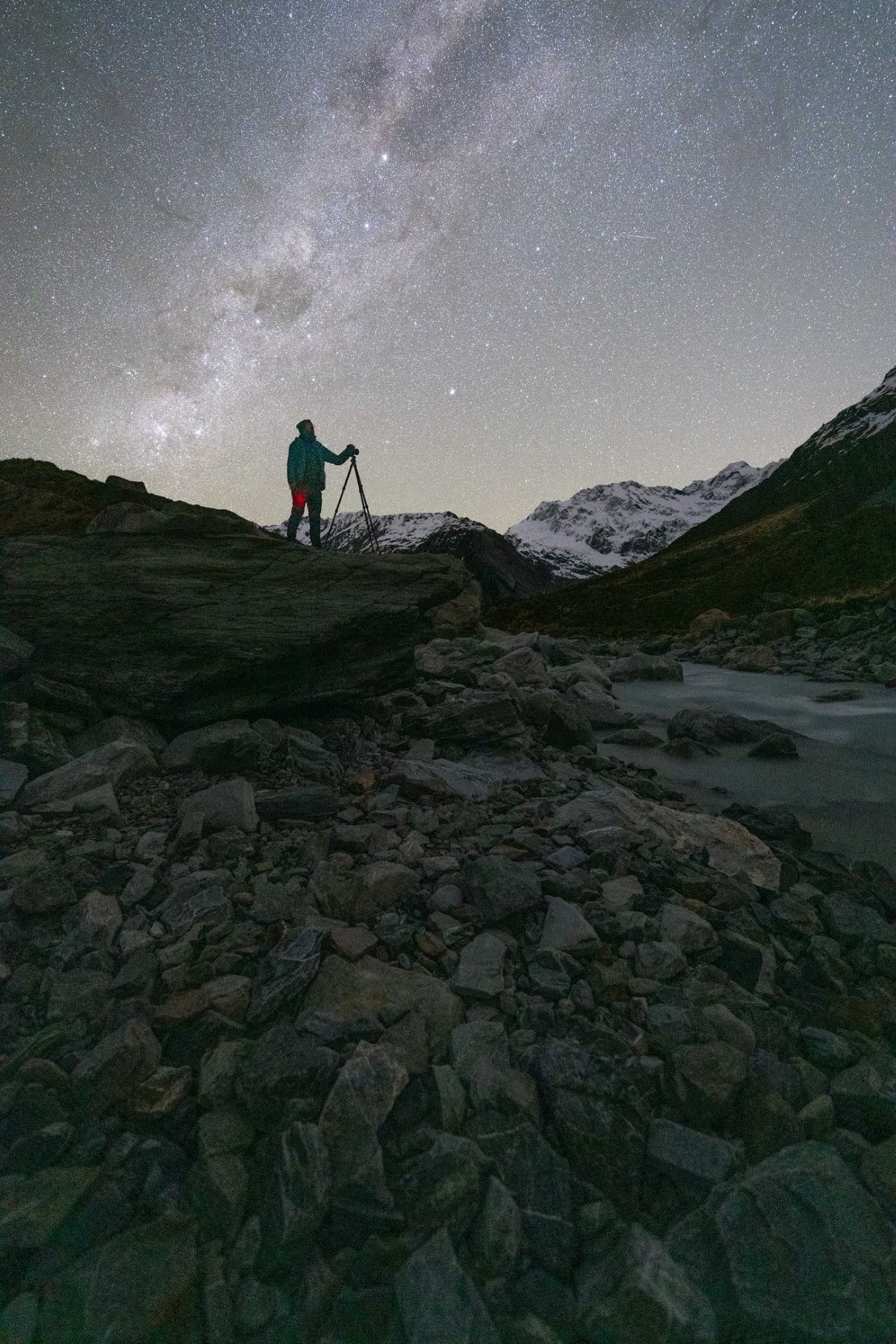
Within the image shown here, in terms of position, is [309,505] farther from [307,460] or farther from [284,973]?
[284,973]

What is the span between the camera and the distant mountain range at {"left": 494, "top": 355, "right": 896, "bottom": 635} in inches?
2781

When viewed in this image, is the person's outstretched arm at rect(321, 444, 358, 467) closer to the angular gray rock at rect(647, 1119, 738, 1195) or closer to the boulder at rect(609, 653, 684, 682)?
the boulder at rect(609, 653, 684, 682)

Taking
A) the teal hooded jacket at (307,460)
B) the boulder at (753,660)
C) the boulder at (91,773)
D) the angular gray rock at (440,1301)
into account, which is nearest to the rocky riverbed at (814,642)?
the boulder at (753,660)

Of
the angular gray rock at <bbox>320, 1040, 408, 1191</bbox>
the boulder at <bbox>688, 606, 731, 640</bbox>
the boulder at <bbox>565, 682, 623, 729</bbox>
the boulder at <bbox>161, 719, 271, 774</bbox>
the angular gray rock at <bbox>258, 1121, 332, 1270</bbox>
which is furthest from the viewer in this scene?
the boulder at <bbox>688, 606, 731, 640</bbox>

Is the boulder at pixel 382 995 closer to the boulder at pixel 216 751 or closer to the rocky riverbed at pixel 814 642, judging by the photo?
the boulder at pixel 216 751

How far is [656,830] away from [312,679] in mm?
5110

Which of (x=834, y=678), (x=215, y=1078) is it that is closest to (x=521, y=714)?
(x=215, y=1078)

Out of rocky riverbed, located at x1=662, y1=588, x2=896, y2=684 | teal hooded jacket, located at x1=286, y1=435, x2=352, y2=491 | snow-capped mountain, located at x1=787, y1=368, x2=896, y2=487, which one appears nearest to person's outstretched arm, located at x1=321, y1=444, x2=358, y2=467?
teal hooded jacket, located at x1=286, y1=435, x2=352, y2=491

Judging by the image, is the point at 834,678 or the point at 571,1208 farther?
the point at 834,678

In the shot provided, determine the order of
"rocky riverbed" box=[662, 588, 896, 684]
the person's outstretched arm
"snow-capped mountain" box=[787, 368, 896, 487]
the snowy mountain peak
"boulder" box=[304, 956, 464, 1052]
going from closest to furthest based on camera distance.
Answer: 1. "boulder" box=[304, 956, 464, 1052]
2. the person's outstretched arm
3. "rocky riverbed" box=[662, 588, 896, 684]
4. "snow-capped mountain" box=[787, 368, 896, 487]
5. the snowy mountain peak

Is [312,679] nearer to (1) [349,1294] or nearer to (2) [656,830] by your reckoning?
(2) [656,830]

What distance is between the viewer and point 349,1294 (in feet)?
8.41

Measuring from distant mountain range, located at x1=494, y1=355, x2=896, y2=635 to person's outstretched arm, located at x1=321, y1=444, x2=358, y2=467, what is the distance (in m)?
51.5

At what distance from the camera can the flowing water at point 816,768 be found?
8.09 m
